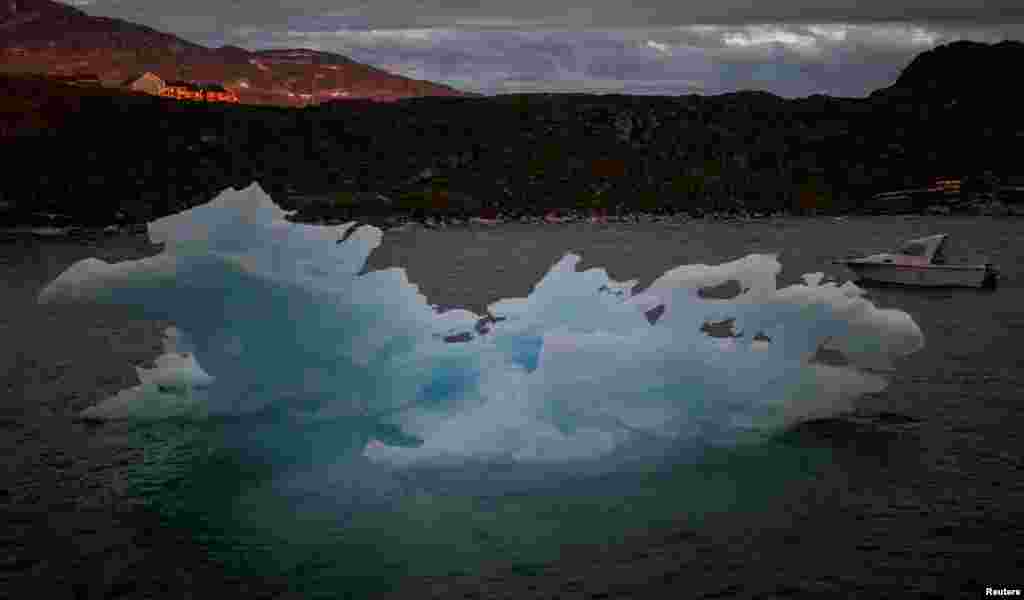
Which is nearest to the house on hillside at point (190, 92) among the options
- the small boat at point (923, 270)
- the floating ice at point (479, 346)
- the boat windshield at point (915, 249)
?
the small boat at point (923, 270)

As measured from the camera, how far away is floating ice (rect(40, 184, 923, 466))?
1991cm

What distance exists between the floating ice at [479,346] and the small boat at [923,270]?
28115mm

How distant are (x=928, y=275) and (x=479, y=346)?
34.6 metres

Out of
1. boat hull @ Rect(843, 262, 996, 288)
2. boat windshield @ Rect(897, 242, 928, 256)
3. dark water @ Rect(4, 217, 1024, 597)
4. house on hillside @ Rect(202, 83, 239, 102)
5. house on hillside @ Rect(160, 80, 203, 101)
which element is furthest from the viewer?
house on hillside @ Rect(202, 83, 239, 102)

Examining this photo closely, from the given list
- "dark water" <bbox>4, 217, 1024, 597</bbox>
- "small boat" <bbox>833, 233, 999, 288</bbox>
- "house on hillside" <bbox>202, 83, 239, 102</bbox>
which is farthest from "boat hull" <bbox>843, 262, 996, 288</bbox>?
"house on hillside" <bbox>202, 83, 239, 102</bbox>

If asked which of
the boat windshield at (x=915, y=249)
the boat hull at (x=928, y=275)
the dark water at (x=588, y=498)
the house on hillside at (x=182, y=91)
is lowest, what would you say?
the dark water at (x=588, y=498)

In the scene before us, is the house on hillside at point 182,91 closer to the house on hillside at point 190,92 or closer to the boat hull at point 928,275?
the house on hillside at point 190,92

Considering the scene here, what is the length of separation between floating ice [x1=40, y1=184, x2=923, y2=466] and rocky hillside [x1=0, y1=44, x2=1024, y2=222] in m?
71.2

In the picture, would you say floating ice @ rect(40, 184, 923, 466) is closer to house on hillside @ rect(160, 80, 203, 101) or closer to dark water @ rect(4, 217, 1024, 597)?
dark water @ rect(4, 217, 1024, 597)

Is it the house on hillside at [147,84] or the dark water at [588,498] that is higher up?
the house on hillside at [147,84]

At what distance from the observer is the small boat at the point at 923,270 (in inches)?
1829

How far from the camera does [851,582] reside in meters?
14.8

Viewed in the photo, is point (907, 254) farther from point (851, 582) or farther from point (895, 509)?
point (851, 582)

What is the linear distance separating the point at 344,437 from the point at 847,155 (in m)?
126
